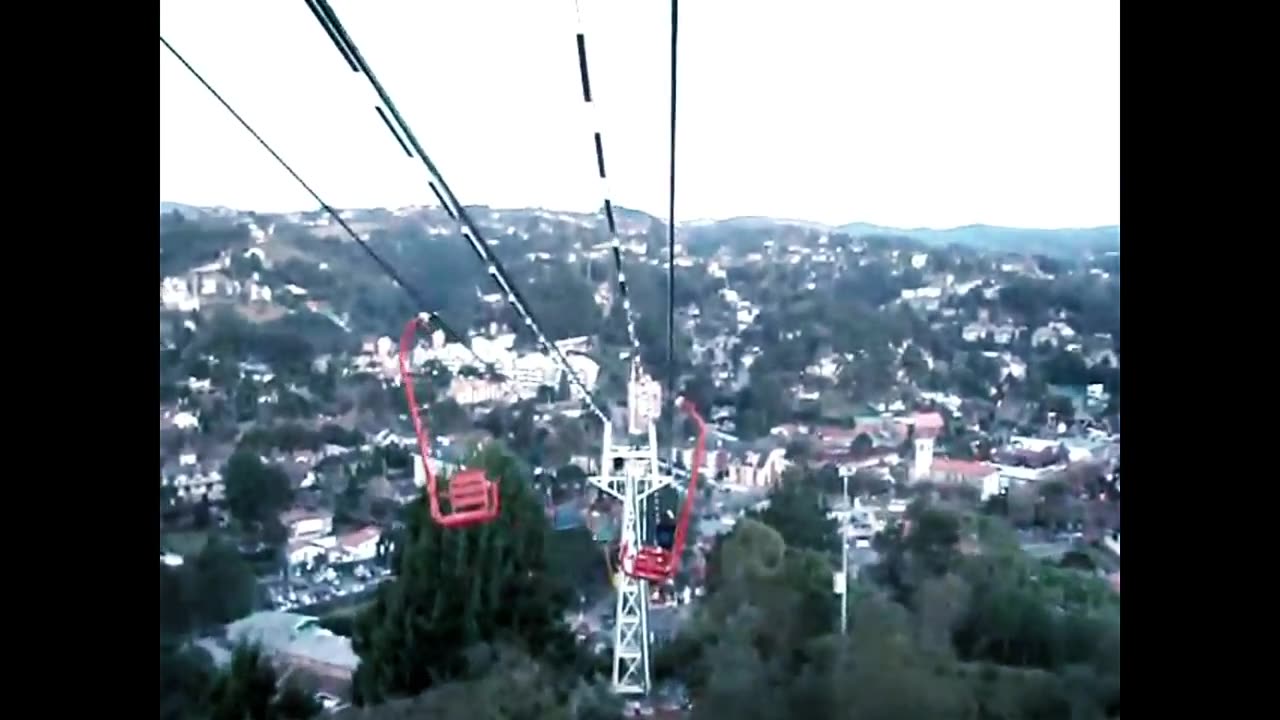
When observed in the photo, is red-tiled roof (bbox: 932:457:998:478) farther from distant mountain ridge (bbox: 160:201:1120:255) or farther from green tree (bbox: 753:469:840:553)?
distant mountain ridge (bbox: 160:201:1120:255)

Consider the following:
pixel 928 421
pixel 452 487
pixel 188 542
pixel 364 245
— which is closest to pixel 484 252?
pixel 364 245

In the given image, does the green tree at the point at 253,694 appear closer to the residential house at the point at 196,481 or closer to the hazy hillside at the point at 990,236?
the residential house at the point at 196,481

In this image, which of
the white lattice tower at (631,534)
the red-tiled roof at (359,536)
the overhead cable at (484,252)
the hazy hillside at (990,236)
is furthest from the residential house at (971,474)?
the red-tiled roof at (359,536)

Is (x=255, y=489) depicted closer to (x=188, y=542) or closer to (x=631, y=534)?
(x=188, y=542)
